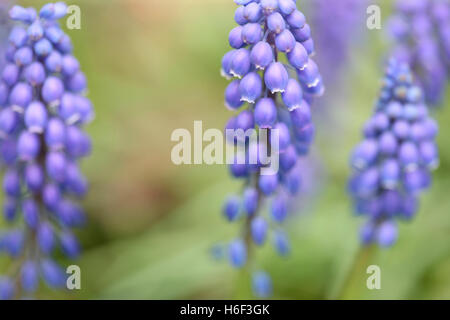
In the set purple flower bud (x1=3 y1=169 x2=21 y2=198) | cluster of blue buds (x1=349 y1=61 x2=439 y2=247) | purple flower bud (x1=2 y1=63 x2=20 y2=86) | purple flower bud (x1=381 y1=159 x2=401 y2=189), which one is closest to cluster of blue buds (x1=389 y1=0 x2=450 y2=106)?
cluster of blue buds (x1=349 y1=61 x2=439 y2=247)

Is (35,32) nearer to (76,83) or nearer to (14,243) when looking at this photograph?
(76,83)

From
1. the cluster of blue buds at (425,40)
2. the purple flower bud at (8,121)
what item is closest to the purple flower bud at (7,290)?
the purple flower bud at (8,121)

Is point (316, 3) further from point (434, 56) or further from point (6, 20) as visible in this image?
point (6, 20)

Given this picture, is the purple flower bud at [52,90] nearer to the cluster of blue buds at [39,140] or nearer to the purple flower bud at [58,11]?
the cluster of blue buds at [39,140]

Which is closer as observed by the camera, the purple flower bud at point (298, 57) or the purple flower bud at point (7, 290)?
the purple flower bud at point (298, 57)

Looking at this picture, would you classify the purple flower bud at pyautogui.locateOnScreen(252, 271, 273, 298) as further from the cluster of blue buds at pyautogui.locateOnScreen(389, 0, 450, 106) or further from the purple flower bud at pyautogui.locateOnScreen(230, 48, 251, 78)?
the cluster of blue buds at pyautogui.locateOnScreen(389, 0, 450, 106)
